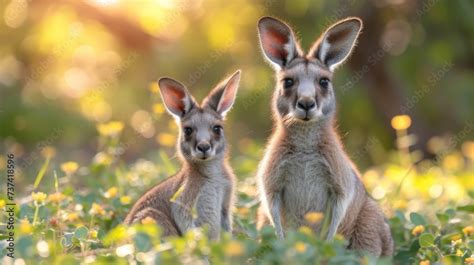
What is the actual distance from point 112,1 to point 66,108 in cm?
181

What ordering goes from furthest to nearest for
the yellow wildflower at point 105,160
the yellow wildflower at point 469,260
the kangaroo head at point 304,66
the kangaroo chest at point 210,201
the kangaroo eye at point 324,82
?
1. the yellow wildflower at point 105,160
2. the kangaroo chest at point 210,201
3. the kangaroo eye at point 324,82
4. the kangaroo head at point 304,66
5. the yellow wildflower at point 469,260

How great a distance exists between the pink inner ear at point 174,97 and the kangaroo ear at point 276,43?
79cm

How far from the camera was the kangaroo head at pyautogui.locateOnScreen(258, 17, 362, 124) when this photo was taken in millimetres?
6676

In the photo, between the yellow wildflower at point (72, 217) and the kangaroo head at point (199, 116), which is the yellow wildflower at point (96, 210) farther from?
the kangaroo head at point (199, 116)

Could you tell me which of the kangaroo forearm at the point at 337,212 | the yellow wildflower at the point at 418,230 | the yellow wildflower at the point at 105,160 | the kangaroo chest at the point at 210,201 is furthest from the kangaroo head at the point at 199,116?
the yellow wildflower at the point at 418,230

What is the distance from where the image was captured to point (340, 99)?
49.3ft

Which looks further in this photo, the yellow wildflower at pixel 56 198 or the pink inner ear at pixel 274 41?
the pink inner ear at pixel 274 41

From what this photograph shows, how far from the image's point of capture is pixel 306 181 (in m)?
6.85

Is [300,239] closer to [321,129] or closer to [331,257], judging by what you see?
[331,257]

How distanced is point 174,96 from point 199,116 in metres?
0.30

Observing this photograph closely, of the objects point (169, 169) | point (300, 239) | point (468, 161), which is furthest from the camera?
point (468, 161)

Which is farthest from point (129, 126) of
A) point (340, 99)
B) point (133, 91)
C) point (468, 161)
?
point (468, 161)

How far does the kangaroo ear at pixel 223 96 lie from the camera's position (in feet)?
24.6

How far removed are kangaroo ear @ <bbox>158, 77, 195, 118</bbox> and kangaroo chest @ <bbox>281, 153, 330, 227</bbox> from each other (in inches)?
42.0
